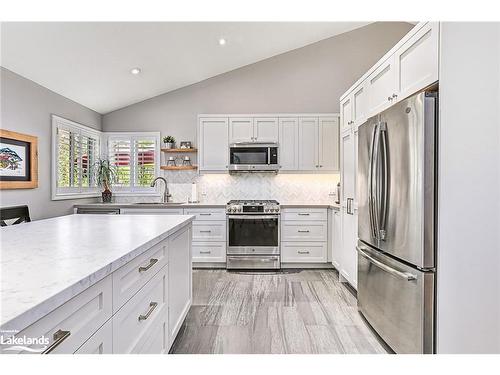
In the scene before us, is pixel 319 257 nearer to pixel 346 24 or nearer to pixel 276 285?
pixel 276 285

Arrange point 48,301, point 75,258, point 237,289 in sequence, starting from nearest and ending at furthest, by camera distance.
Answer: point 48,301, point 75,258, point 237,289

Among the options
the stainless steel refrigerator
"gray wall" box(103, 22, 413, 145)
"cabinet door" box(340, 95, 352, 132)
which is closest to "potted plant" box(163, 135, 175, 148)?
"gray wall" box(103, 22, 413, 145)

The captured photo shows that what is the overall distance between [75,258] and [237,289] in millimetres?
2573

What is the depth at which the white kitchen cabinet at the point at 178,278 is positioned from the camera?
2094mm

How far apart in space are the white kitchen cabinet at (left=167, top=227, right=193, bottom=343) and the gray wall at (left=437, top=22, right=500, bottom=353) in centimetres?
159

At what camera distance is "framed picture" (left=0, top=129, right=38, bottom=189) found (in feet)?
9.73

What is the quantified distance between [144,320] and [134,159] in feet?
12.7

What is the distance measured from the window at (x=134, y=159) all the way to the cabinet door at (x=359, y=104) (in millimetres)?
3010

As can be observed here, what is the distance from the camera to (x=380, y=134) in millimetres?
2281

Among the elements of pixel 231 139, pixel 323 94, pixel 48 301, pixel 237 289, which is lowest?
pixel 237 289

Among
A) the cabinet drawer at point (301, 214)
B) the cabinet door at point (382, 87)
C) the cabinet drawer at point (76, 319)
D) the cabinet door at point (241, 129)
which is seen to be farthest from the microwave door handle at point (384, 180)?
the cabinet door at point (241, 129)

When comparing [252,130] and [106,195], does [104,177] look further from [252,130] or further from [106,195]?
[252,130]

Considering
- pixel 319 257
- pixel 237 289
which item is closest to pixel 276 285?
pixel 237 289

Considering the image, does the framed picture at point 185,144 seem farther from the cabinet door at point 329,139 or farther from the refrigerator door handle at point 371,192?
the refrigerator door handle at point 371,192
